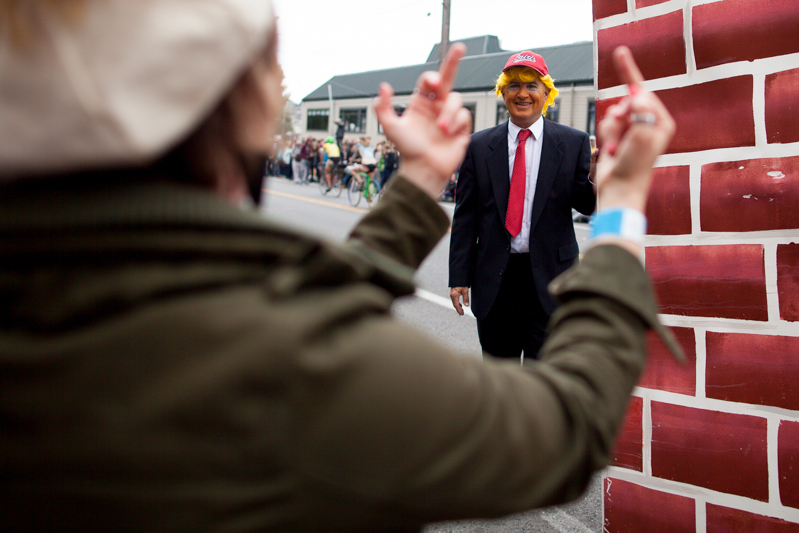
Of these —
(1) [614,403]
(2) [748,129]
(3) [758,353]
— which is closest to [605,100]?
(2) [748,129]

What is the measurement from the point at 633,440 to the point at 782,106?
1004 mm

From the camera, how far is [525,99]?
10.8ft

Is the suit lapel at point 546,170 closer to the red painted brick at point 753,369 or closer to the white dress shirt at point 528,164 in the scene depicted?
the white dress shirt at point 528,164

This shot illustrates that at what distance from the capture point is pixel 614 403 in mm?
735

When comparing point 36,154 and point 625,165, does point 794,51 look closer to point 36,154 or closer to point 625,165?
point 625,165

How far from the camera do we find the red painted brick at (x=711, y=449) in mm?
1656

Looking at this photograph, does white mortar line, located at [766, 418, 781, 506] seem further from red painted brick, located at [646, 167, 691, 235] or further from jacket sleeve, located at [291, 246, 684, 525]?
jacket sleeve, located at [291, 246, 684, 525]

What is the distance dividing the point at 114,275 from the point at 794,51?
1.54 m

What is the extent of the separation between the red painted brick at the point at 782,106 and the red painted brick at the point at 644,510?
101cm

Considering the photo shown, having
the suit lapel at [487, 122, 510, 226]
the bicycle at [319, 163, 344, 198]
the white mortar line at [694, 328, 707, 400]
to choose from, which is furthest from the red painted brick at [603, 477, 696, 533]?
the bicycle at [319, 163, 344, 198]

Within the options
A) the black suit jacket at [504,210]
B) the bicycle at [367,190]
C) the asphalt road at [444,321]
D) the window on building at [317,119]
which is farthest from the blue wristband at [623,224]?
the window on building at [317,119]

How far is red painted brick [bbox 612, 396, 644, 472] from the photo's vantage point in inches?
74.5

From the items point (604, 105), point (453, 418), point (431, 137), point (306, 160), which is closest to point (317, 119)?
point (306, 160)

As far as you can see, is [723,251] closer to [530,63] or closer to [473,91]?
[530,63]
